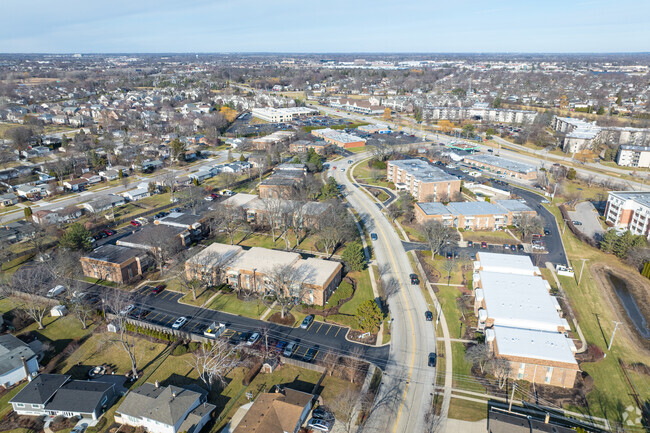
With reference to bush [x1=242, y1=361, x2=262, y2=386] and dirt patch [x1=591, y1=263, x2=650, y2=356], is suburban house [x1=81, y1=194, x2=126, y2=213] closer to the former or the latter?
bush [x1=242, y1=361, x2=262, y2=386]

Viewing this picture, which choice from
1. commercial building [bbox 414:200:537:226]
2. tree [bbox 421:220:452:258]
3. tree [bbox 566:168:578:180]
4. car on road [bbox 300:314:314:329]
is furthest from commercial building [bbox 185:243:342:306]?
tree [bbox 566:168:578:180]

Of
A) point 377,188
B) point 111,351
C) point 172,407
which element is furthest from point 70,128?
point 172,407

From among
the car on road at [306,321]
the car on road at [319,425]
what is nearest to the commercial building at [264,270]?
the car on road at [306,321]

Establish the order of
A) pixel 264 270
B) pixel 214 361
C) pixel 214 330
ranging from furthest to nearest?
pixel 264 270 → pixel 214 330 → pixel 214 361

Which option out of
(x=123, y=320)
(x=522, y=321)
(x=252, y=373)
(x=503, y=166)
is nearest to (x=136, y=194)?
(x=123, y=320)

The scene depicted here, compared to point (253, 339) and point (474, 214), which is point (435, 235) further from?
point (253, 339)
